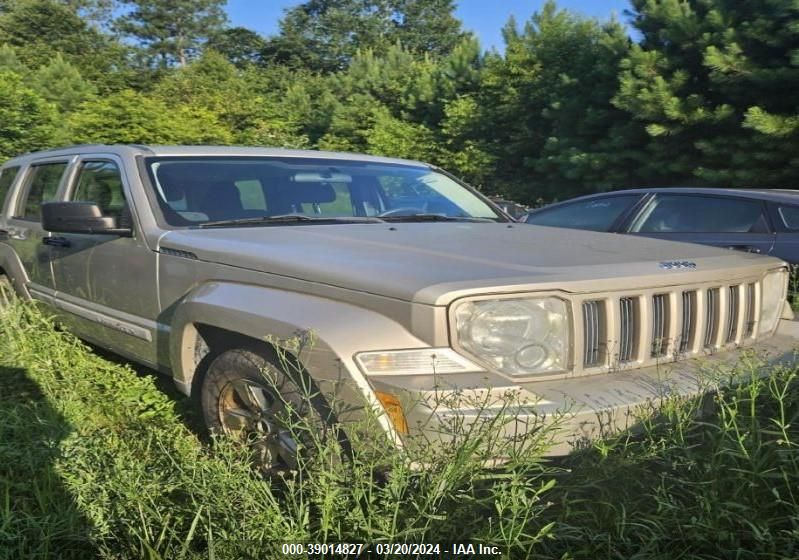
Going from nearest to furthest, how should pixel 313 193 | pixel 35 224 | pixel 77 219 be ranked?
pixel 77 219, pixel 313 193, pixel 35 224

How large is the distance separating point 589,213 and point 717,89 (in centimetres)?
1070

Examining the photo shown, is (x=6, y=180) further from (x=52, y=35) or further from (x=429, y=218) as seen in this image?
(x=52, y=35)

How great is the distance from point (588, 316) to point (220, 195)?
2.09 metres

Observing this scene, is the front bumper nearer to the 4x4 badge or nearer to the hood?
the hood

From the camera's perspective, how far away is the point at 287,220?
11.6 feet

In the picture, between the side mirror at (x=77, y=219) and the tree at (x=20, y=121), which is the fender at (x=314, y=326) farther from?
the tree at (x=20, y=121)

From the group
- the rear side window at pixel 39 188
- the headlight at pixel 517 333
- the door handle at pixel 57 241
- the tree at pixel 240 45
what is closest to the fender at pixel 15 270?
the rear side window at pixel 39 188

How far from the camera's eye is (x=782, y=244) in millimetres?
5285

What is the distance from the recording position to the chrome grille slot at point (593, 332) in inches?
94.0

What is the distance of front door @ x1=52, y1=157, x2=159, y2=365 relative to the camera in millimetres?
3465

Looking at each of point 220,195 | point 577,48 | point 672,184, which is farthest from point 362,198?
point 577,48

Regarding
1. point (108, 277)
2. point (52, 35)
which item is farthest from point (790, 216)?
point (52, 35)

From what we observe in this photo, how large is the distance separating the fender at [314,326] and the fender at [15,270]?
249 centimetres

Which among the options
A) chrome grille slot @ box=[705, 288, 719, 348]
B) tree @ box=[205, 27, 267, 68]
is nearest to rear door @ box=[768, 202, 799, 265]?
chrome grille slot @ box=[705, 288, 719, 348]
